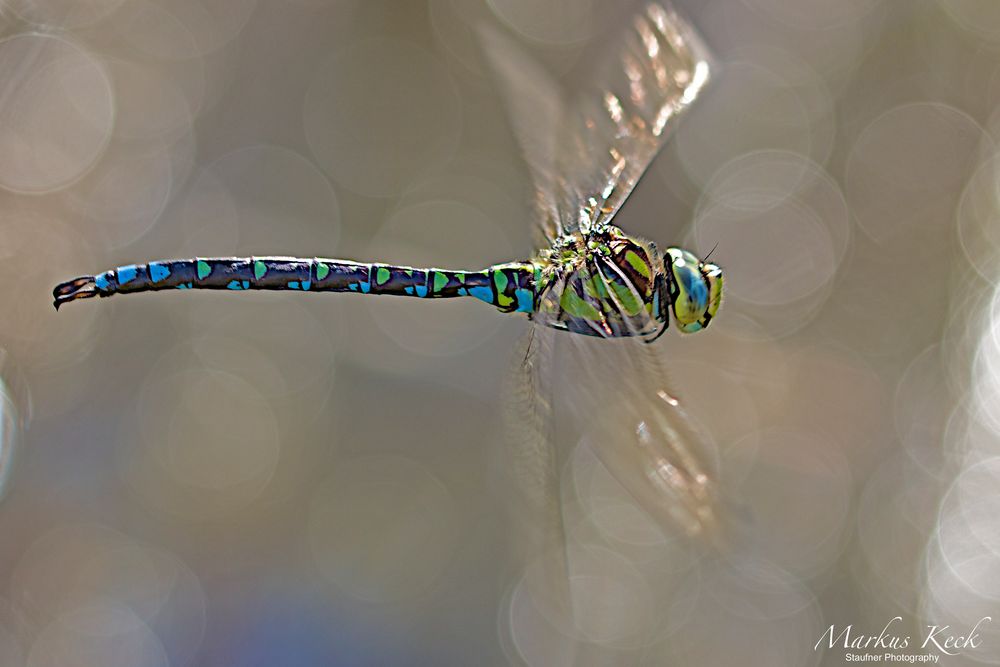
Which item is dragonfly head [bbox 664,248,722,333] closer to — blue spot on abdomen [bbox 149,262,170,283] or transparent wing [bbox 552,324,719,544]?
transparent wing [bbox 552,324,719,544]

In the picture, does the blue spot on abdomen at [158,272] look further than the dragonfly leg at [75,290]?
Yes

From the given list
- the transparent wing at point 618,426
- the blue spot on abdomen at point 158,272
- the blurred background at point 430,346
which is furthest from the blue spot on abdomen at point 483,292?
the blurred background at point 430,346

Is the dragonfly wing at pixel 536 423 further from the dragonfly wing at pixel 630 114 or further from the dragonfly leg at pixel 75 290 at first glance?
the dragonfly leg at pixel 75 290

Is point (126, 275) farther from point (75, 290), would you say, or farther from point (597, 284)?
point (597, 284)

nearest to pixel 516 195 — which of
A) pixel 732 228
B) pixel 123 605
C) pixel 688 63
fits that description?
pixel 732 228

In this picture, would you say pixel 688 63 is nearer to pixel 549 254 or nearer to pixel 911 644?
pixel 549 254

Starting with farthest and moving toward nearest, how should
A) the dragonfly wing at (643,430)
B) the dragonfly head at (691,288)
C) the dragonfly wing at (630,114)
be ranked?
the dragonfly wing at (630,114), the dragonfly head at (691,288), the dragonfly wing at (643,430)
